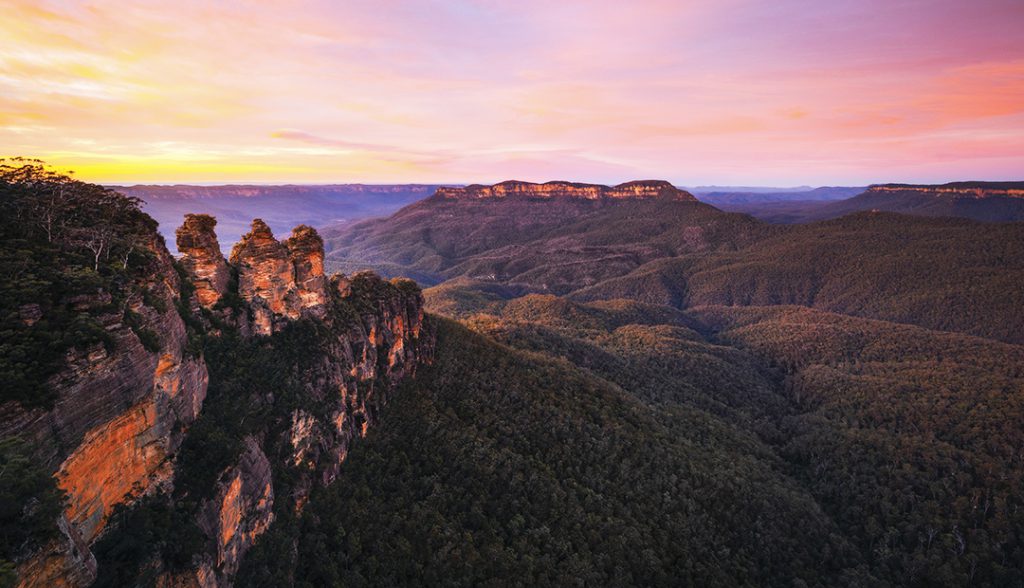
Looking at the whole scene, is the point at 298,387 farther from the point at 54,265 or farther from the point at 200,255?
the point at 54,265

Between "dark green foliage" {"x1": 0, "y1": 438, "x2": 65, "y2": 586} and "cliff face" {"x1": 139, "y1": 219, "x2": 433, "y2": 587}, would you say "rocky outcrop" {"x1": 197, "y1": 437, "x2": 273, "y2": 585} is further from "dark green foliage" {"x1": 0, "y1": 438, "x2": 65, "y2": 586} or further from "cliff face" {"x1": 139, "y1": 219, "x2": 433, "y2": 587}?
"dark green foliage" {"x1": 0, "y1": 438, "x2": 65, "y2": 586}

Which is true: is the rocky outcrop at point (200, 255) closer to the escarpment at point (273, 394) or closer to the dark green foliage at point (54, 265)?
the escarpment at point (273, 394)

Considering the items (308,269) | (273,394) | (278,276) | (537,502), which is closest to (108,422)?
Answer: (273,394)

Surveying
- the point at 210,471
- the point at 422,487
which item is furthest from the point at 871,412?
→ the point at 210,471

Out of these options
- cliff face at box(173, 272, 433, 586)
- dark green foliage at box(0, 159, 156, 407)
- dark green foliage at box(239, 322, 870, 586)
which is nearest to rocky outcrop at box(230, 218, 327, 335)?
cliff face at box(173, 272, 433, 586)

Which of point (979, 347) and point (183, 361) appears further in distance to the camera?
point (979, 347)

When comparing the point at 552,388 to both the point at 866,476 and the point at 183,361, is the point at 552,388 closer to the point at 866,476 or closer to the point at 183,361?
the point at 183,361
